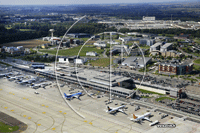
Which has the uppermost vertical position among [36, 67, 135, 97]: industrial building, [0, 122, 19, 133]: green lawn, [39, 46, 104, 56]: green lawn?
[36, 67, 135, 97]: industrial building

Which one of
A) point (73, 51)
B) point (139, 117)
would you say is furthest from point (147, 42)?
point (139, 117)

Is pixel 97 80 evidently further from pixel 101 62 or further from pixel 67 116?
pixel 101 62

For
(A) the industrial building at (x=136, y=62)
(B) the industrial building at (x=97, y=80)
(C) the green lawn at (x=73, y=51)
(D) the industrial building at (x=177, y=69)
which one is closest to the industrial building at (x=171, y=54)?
(A) the industrial building at (x=136, y=62)

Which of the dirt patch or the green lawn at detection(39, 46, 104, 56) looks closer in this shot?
the dirt patch

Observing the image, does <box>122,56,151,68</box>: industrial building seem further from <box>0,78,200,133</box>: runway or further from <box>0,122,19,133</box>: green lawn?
<box>0,122,19,133</box>: green lawn

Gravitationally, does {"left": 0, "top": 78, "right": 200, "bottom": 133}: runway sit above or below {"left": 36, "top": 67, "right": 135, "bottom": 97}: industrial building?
below

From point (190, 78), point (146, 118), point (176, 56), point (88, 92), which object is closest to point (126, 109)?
point (146, 118)

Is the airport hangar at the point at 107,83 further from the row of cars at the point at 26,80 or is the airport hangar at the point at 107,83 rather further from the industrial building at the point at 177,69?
the industrial building at the point at 177,69

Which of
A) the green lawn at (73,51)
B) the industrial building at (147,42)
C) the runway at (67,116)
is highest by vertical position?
the industrial building at (147,42)

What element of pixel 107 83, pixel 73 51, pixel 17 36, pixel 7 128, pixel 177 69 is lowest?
pixel 7 128

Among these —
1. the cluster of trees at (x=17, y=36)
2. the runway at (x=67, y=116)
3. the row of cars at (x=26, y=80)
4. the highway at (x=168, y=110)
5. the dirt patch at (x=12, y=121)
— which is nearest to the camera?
the runway at (x=67, y=116)

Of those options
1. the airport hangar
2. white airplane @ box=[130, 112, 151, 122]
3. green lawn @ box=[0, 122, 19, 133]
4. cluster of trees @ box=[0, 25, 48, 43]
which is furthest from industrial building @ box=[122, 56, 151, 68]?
cluster of trees @ box=[0, 25, 48, 43]
